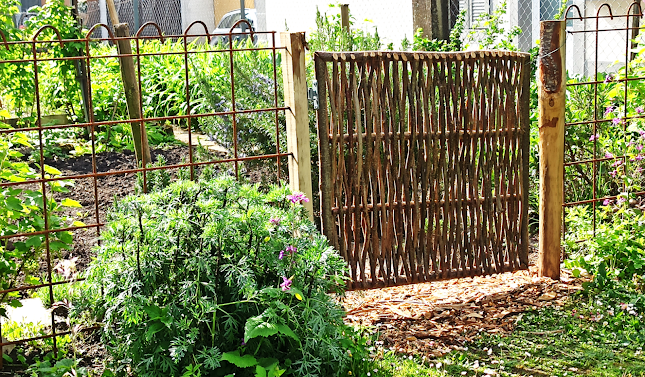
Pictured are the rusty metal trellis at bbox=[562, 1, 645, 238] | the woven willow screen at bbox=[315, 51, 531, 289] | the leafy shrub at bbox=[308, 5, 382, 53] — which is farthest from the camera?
the leafy shrub at bbox=[308, 5, 382, 53]

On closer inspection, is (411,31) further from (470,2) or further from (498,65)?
(498,65)

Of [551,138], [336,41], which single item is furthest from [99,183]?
[551,138]

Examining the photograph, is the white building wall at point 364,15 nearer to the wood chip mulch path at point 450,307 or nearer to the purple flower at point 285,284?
the wood chip mulch path at point 450,307

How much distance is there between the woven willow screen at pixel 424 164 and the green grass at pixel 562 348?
562mm

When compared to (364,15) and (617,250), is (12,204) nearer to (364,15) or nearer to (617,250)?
(617,250)

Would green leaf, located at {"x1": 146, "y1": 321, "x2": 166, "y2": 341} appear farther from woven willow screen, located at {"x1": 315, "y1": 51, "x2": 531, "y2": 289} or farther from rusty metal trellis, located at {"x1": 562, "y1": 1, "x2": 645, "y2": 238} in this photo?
rusty metal trellis, located at {"x1": 562, "y1": 1, "x2": 645, "y2": 238}

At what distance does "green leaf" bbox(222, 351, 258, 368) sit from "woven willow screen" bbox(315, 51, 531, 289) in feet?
4.51

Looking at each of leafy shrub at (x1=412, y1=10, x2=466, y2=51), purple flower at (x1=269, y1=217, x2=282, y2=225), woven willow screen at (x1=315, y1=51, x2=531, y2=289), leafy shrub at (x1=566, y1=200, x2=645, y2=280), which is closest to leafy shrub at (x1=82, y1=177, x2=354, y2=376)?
purple flower at (x1=269, y1=217, x2=282, y2=225)

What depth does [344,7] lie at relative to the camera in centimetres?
757

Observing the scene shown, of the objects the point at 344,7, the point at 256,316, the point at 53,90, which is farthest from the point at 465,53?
the point at 53,90

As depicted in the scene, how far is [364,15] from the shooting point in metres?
10.7

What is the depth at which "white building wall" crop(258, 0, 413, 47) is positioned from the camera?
9.48 meters

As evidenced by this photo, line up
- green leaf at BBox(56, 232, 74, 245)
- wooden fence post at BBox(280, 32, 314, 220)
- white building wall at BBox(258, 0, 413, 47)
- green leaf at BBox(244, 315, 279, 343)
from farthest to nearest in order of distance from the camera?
1. white building wall at BBox(258, 0, 413, 47)
2. wooden fence post at BBox(280, 32, 314, 220)
3. green leaf at BBox(56, 232, 74, 245)
4. green leaf at BBox(244, 315, 279, 343)

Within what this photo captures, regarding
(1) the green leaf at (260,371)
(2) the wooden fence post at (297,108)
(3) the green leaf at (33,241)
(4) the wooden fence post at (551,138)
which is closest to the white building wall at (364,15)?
(4) the wooden fence post at (551,138)
